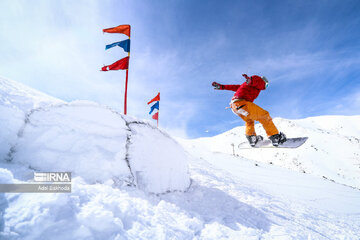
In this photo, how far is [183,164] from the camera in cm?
439

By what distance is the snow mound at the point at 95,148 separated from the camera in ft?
8.41

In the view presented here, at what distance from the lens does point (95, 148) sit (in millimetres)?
2904

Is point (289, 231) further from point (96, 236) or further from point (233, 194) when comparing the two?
point (96, 236)

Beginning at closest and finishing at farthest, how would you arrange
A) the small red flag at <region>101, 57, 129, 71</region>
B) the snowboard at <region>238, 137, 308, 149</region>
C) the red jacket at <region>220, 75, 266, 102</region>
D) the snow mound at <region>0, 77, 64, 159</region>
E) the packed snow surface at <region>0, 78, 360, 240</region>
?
the packed snow surface at <region>0, 78, 360, 240</region> → the snow mound at <region>0, 77, 64, 159</region> → the red jacket at <region>220, 75, 266, 102</region> → the snowboard at <region>238, 137, 308, 149</region> → the small red flag at <region>101, 57, 129, 71</region>

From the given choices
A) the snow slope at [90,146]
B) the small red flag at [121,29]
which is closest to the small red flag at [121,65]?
the small red flag at [121,29]

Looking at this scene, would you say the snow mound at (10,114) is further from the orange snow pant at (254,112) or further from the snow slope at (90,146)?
the orange snow pant at (254,112)

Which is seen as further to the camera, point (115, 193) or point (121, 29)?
point (121, 29)

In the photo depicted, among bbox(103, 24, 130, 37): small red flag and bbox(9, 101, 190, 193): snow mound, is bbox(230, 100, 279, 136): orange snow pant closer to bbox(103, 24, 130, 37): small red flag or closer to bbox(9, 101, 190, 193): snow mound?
bbox(9, 101, 190, 193): snow mound

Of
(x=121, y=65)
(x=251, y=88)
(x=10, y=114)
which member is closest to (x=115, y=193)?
A: (x=10, y=114)

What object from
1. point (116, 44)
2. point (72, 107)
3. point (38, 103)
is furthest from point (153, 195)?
point (116, 44)

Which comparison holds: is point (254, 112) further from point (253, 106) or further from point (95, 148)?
point (95, 148)

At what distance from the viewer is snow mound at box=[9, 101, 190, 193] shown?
8.41 ft

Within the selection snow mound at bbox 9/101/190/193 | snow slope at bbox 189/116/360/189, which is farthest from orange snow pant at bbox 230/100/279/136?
snow slope at bbox 189/116/360/189

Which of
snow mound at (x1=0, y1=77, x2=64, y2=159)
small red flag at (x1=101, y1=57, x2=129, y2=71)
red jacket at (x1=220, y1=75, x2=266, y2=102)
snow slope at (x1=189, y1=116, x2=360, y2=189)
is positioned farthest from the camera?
snow slope at (x1=189, y1=116, x2=360, y2=189)
